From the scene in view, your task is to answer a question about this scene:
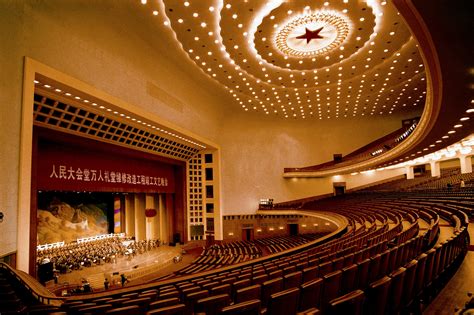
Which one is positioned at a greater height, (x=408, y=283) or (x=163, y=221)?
(x=408, y=283)

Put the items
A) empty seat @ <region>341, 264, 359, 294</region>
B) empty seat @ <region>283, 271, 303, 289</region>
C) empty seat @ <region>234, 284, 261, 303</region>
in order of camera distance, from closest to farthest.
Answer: empty seat @ <region>234, 284, 261, 303</region> < empty seat @ <region>341, 264, 359, 294</region> < empty seat @ <region>283, 271, 303, 289</region>

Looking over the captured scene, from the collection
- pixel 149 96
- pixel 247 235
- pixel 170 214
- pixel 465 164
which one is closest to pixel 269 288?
pixel 149 96

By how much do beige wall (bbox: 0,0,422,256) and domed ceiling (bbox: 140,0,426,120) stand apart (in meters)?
1.08

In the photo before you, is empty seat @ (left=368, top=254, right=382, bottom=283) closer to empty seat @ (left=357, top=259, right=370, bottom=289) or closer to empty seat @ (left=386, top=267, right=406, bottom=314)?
empty seat @ (left=357, top=259, right=370, bottom=289)

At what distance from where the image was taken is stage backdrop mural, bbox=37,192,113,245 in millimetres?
11570

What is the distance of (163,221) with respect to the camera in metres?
15.9

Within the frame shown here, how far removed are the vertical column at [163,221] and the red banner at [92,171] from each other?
6.82ft

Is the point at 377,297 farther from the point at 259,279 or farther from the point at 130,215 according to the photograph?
the point at 130,215

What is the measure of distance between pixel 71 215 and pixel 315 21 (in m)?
Answer: 12.3

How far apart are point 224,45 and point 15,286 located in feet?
25.7

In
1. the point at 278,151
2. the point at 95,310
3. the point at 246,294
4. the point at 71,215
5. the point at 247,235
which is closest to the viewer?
the point at 246,294

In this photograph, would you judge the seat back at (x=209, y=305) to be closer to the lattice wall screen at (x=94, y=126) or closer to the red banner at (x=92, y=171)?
the lattice wall screen at (x=94, y=126)

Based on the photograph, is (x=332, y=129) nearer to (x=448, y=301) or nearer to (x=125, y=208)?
(x=125, y=208)

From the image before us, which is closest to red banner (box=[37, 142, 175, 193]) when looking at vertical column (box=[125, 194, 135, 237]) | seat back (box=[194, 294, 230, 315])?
vertical column (box=[125, 194, 135, 237])
